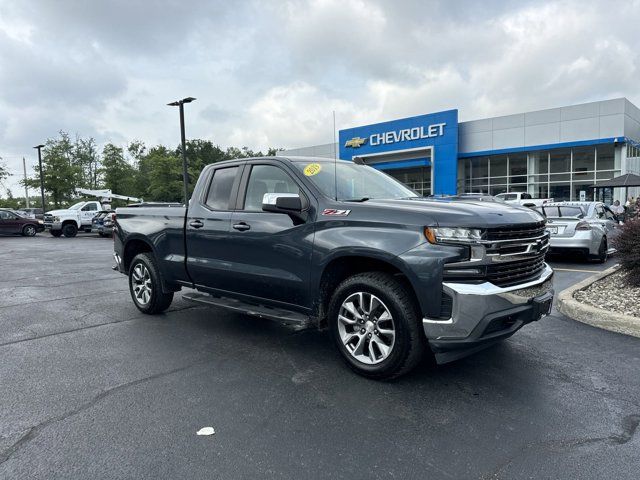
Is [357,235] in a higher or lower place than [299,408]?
higher

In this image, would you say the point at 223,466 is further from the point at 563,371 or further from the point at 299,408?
the point at 563,371

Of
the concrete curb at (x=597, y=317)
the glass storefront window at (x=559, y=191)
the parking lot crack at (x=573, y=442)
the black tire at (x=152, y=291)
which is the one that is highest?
the glass storefront window at (x=559, y=191)

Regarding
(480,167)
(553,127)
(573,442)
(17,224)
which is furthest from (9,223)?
(553,127)

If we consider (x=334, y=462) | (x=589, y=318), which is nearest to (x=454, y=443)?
(x=334, y=462)

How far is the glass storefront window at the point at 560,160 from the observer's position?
27984 millimetres

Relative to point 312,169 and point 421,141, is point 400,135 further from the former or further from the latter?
point 312,169

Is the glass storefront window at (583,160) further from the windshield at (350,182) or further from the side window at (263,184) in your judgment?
the side window at (263,184)

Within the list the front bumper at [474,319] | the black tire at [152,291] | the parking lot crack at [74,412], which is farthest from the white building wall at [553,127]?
the parking lot crack at [74,412]

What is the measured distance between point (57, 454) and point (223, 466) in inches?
41.4

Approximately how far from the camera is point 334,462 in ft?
9.16

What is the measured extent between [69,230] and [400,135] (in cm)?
2243

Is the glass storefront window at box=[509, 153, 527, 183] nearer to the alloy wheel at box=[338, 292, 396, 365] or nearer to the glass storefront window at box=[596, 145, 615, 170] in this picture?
the glass storefront window at box=[596, 145, 615, 170]

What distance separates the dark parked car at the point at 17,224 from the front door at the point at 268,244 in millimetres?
28116

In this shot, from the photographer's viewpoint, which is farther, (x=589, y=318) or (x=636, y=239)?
(x=636, y=239)
